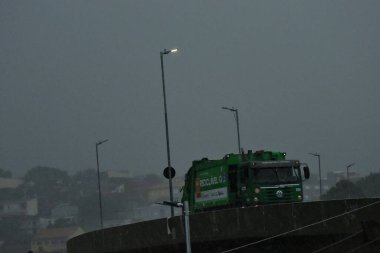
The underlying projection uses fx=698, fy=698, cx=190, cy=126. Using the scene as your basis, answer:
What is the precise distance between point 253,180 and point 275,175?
3.66 ft

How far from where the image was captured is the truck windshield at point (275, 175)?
31.2 meters

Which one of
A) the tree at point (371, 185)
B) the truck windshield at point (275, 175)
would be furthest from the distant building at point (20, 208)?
the truck windshield at point (275, 175)

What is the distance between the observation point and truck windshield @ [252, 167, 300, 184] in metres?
31.2

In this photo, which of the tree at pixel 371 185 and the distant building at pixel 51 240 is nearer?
the distant building at pixel 51 240

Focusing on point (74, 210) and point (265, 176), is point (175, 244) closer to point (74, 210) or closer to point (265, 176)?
point (265, 176)

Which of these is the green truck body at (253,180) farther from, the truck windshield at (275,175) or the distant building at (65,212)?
the distant building at (65,212)

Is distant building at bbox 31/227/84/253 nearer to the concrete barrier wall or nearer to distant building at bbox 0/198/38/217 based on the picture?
distant building at bbox 0/198/38/217

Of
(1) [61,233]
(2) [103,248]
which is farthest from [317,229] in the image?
(1) [61,233]

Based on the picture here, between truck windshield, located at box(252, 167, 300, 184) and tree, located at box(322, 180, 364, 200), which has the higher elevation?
truck windshield, located at box(252, 167, 300, 184)

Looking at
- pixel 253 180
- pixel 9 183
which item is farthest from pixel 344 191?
pixel 9 183

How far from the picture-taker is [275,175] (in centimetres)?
3147

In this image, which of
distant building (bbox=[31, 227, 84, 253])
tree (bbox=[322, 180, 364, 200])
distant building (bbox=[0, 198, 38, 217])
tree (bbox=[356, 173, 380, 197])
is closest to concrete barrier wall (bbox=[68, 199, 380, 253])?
tree (bbox=[322, 180, 364, 200])

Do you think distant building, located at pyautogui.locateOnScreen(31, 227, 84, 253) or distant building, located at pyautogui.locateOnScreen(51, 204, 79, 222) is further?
distant building, located at pyautogui.locateOnScreen(51, 204, 79, 222)

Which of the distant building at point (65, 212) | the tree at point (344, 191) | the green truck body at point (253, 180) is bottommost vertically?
the distant building at point (65, 212)
